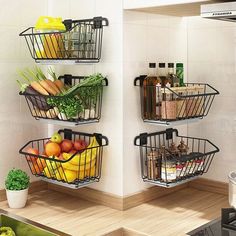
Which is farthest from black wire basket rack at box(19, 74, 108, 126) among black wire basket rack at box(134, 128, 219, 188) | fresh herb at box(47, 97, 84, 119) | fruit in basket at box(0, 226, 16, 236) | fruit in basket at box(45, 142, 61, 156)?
fruit in basket at box(0, 226, 16, 236)

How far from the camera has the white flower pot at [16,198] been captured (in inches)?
75.1

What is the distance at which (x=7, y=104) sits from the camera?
2.03m

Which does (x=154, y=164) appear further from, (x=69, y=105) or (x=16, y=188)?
(x=16, y=188)

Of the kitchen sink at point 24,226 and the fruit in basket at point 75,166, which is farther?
the fruit in basket at point 75,166

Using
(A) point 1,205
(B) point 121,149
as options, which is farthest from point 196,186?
(A) point 1,205

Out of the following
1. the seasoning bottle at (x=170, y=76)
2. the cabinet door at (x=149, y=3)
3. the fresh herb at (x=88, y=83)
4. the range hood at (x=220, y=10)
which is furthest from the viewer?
the seasoning bottle at (x=170, y=76)

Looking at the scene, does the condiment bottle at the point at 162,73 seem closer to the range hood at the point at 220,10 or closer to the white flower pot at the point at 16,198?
the range hood at the point at 220,10

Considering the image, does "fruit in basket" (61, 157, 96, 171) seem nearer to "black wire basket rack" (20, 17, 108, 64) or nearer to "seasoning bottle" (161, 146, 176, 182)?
"seasoning bottle" (161, 146, 176, 182)

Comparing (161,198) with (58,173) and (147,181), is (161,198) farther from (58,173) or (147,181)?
(58,173)

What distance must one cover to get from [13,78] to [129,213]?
79 centimetres

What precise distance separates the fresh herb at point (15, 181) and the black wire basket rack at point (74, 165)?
0.07m

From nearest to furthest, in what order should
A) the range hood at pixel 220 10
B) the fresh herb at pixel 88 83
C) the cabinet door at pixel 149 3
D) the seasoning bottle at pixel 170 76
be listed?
the range hood at pixel 220 10
the cabinet door at pixel 149 3
the fresh herb at pixel 88 83
the seasoning bottle at pixel 170 76

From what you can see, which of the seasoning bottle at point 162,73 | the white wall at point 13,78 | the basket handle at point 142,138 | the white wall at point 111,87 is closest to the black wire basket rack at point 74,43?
the white wall at point 111,87

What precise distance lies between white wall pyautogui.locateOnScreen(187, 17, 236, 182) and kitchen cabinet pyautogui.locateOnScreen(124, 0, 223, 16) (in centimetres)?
16
